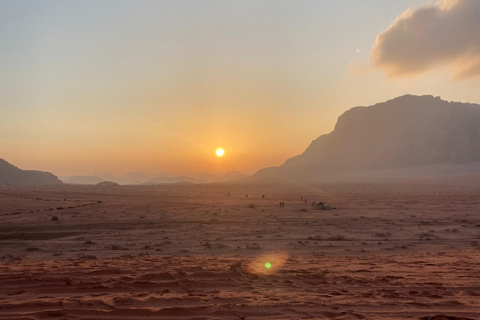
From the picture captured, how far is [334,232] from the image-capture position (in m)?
20.2

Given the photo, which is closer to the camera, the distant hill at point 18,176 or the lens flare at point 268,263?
the lens flare at point 268,263

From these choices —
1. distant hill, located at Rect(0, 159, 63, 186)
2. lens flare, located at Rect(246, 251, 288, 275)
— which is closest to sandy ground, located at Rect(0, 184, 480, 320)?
lens flare, located at Rect(246, 251, 288, 275)

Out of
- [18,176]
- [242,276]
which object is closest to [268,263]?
[242,276]

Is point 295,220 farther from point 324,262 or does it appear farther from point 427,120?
point 427,120

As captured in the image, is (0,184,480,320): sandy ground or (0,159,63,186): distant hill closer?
(0,184,480,320): sandy ground

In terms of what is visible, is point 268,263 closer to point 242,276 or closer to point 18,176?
point 242,276

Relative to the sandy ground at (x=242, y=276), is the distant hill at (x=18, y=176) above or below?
above

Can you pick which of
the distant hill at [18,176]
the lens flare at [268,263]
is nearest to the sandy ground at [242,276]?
the lens flare at [268,263]

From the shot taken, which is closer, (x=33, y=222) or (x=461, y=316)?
(x=461, y=316)

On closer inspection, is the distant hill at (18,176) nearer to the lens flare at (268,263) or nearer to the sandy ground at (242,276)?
the sandy ground at (242,276)

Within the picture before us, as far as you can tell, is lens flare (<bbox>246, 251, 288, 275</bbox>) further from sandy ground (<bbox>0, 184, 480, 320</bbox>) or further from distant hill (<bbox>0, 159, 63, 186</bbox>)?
distant hill (<bbox>0, 159, 63, 186</bbox>)

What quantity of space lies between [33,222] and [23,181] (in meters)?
178

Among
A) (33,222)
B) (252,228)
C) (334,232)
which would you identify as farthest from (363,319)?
(33,222)

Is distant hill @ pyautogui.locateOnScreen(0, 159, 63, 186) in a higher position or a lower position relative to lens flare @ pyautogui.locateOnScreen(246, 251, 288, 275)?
higher
